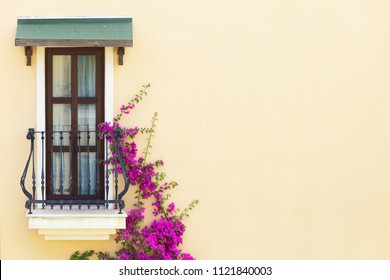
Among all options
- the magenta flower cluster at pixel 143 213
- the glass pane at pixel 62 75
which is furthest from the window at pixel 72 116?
the magenta flower cluster at pixel 143 213

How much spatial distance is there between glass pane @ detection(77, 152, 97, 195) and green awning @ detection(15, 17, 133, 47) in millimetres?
1370

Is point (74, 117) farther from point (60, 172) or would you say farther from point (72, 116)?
point (60, 172)

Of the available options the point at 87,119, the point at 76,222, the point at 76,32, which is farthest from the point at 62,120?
the point at 76,222

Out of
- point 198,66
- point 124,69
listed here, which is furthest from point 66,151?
point 198,66

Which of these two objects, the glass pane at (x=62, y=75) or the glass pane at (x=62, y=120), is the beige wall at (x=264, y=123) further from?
the glass pane at (x=62, y=75)

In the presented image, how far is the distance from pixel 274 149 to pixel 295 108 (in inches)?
22.2

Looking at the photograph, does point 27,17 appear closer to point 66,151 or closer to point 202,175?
point 66,151

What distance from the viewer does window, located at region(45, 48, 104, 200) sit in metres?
7.87

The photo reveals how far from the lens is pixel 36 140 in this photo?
306 inches

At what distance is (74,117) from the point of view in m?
7.88

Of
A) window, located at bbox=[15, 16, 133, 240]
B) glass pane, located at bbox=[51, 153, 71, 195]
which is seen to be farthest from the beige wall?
glass pane, located at bbox=[51, 153, 71, 195]

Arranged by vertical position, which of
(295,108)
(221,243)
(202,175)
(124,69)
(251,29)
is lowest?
(221,243)

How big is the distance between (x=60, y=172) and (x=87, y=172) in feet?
1.06

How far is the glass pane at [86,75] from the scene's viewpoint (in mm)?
7906
